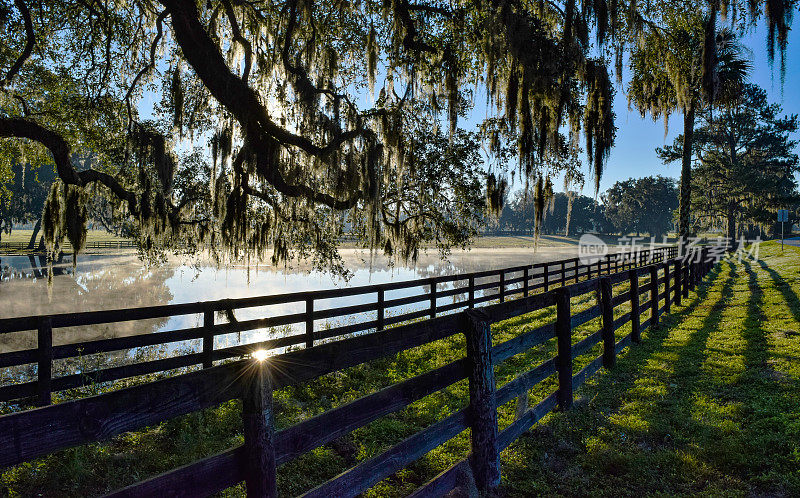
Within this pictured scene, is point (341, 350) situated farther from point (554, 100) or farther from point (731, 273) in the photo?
point (731, 273)

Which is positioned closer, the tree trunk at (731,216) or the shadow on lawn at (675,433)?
the shadow on lawn at (675,433)

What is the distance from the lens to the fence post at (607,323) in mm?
6320

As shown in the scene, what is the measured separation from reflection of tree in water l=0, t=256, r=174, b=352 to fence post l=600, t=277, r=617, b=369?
10.9m

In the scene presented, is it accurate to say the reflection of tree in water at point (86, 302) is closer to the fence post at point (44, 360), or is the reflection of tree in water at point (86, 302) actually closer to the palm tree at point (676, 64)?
the fence post at point (44, 360)

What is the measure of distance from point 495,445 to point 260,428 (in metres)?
2.23

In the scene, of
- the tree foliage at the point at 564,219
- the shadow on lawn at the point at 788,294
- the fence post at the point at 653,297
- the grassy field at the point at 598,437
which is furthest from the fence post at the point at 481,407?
the tree foliage at the point at 564,219

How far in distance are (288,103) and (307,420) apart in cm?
978

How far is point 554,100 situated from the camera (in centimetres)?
763

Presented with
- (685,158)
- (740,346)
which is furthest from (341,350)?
(685,158)

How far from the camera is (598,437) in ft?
14.4

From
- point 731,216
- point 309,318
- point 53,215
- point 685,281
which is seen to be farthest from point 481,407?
point 731,216

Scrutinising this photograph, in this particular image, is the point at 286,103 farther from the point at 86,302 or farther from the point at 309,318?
the point at 86,302

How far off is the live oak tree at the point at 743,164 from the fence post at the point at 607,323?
1397 inches

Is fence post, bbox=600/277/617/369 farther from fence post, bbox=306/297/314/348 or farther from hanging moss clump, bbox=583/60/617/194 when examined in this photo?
fence post, bbox=306/297/314/348
